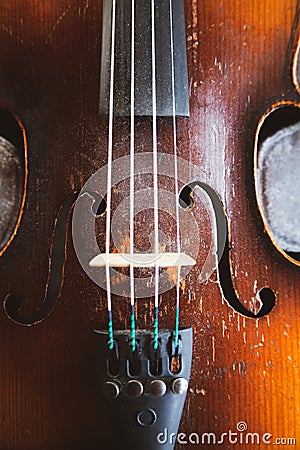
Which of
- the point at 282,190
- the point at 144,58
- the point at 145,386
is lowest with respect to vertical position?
the point at 145,386

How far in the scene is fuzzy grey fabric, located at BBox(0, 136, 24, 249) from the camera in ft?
4.08

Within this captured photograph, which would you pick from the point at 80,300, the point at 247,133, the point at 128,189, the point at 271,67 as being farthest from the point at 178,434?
the point at 271,67

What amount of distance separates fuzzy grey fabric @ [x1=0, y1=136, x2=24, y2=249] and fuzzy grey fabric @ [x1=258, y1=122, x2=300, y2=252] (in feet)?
1.52

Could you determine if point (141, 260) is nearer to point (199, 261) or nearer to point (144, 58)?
point (199, 261)

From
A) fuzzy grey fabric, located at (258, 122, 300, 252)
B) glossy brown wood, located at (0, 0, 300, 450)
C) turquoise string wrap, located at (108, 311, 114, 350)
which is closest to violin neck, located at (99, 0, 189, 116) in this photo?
glossy brown wood, located at (0, 0, 300, 450)

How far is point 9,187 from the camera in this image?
4.13ft

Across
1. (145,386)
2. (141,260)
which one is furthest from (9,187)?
(145,386)

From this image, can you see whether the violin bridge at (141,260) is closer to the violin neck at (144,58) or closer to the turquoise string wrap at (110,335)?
the turquoise string wrap at (110,335)

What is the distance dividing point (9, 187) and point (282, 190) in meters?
0.52

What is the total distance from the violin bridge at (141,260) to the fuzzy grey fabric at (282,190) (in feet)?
0.64

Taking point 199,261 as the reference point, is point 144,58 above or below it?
above

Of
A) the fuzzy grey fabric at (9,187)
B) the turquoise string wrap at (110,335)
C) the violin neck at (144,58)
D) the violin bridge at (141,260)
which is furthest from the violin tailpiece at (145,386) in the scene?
the violin neck at (144,58)

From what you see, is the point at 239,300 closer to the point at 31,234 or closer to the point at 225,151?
the point at 225,151

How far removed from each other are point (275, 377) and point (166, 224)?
34cm
